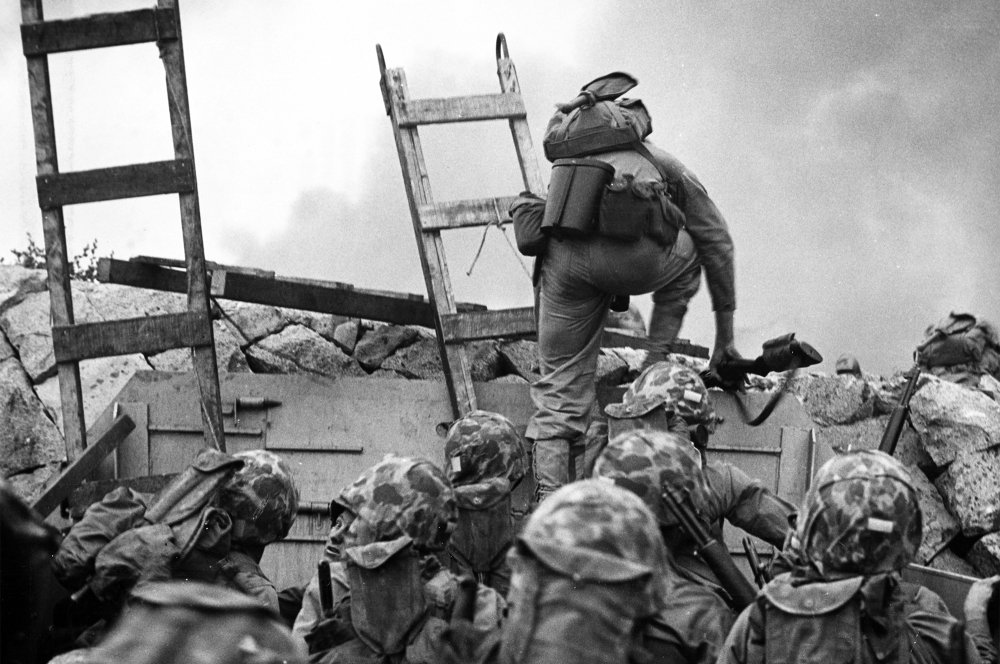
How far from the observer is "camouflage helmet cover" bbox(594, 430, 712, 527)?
4.75m

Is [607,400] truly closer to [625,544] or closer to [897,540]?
[897,540]

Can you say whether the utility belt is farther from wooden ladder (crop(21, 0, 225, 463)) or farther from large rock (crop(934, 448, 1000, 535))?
large rock (crop(934, 448, 1000, 535))

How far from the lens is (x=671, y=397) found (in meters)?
6.13

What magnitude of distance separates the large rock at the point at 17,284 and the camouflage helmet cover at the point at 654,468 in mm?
4970

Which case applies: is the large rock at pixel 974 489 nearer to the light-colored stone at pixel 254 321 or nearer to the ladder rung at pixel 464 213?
the ladder rung at pixel 464 213

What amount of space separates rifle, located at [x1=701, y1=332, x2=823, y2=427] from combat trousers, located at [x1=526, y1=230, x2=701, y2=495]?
0.54 meters

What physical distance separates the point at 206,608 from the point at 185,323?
479 cm

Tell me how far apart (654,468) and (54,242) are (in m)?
3.80

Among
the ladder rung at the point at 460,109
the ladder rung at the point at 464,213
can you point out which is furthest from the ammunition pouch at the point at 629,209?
the ladder rung at the point at 460,109

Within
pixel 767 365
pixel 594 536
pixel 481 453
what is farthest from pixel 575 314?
pixel 594 536

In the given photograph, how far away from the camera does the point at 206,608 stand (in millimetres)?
2730

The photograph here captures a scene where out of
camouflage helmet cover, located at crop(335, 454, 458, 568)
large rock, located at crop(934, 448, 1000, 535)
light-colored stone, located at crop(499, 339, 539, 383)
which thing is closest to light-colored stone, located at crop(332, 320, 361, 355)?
light-colored stone, located at crop(499, 339, 539, 383)

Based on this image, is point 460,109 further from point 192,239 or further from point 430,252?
point 192,239

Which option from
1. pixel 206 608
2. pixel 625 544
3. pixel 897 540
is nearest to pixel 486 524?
pixel 897 540
